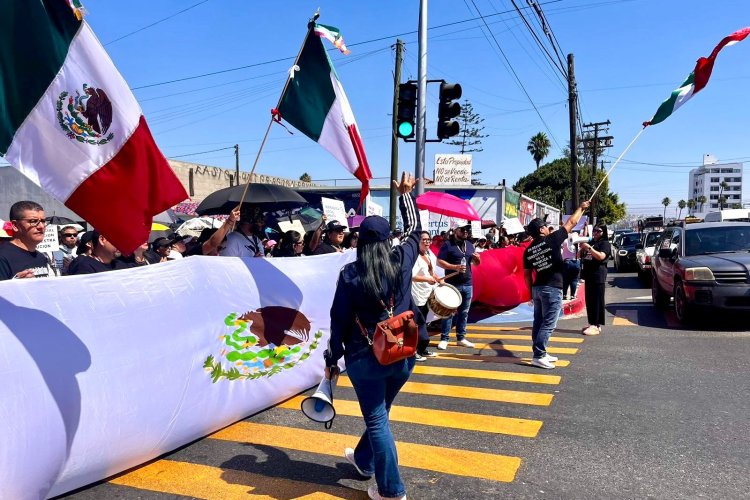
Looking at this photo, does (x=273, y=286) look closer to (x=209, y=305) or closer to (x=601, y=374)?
(x=209, y=305)

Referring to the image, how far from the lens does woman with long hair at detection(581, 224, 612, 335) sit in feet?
29.5

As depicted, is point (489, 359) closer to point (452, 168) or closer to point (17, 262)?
point (17, 262)

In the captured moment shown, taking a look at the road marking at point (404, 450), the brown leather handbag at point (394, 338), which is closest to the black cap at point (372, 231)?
the brown leather handbag at point (394, 338)

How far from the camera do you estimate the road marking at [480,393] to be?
5.54 meters

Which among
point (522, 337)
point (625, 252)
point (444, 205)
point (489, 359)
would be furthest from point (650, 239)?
point (489, 359)

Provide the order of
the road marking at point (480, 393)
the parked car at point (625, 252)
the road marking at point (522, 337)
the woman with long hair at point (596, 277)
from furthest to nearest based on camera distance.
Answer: the parked car at point (625, 252) → the woman with long hair at point (596, 277) → the road marking at point (522, 337) → the road marking at point (480, 393)

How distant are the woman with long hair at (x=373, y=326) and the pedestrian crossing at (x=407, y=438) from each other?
513 millimetres

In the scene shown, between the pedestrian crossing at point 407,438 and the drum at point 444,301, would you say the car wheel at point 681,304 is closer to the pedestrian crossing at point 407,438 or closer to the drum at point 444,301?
the pedestrian crossing at point 407,438

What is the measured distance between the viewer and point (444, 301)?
6.62 meters

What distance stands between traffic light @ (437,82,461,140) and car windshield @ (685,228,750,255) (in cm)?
494

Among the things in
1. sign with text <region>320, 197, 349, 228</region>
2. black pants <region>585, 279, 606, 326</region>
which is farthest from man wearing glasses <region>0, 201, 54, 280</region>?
black pants <region>585, 279, 606, 326</region>

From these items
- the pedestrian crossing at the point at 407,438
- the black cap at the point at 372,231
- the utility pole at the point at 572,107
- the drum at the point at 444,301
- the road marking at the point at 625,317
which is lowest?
the pedestrian crossing at the point at 407,438

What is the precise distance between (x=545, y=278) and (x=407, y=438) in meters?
3.13

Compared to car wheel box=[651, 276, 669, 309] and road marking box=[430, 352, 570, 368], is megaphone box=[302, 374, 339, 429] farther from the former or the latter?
car wheel box=[651, 276, 669, 309]
